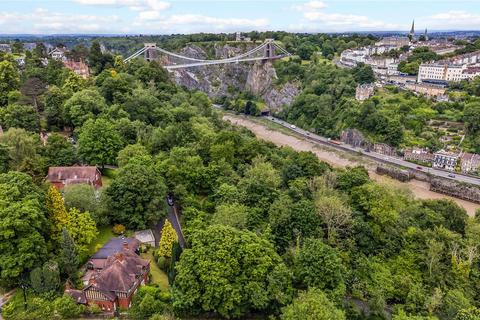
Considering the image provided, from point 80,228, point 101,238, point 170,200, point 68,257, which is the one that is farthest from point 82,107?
point 68,257

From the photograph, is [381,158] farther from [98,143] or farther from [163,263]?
[163,263]

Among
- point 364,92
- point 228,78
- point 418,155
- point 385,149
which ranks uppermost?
point 364,92

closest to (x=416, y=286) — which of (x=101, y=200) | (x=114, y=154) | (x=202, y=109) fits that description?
(x=101, y=200)

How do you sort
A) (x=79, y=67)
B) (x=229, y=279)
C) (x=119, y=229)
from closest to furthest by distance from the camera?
(x=229, y=279)
(x=119, y=229)
(x=79, y=67)

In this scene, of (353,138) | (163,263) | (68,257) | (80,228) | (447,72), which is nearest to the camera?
(68,257)

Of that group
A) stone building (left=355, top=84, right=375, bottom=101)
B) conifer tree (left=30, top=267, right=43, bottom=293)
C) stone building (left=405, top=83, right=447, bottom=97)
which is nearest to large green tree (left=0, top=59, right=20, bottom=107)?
conifer tree (left=30, top=267, right=43, bottom=293)

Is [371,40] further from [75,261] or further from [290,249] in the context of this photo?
[75,261]

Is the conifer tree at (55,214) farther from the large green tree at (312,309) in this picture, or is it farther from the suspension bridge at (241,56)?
the suspension bridge at (241,56)
